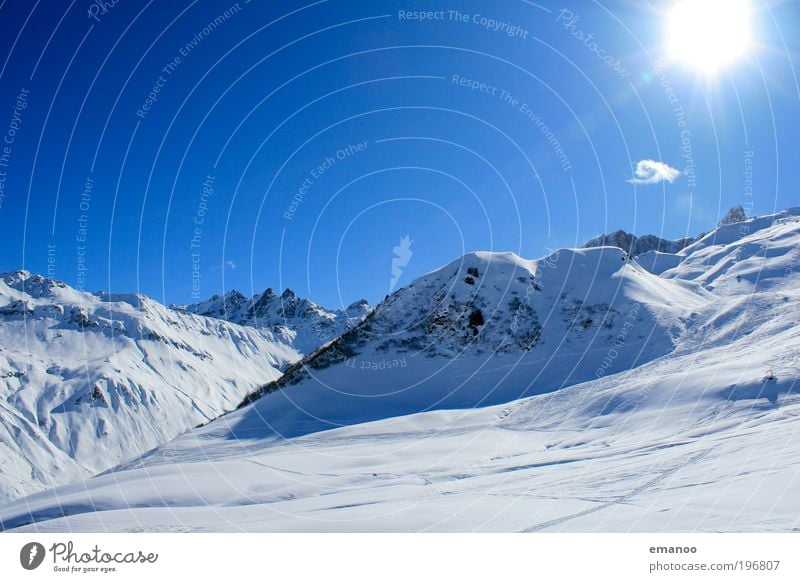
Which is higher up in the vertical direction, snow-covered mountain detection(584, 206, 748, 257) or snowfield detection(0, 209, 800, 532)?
snow-covered mountain detection(584, 206, 748, 257)

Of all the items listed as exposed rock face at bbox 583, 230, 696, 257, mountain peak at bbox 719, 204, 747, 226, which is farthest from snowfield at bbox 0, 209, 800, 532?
mountain peak at bbox 719, 204, 747, 226

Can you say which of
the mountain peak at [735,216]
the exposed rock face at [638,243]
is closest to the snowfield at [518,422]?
the exposed rock face at [638,243]

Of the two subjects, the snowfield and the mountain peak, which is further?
the mountain peak

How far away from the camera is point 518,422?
40.6 meters

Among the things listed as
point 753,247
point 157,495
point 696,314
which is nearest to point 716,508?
point 157,495

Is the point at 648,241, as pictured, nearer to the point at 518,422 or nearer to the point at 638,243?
the point at 638,243

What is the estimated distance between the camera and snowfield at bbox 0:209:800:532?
16203 millimetres

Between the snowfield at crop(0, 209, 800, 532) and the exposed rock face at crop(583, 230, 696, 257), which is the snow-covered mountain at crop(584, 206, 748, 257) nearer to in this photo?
the exposed rock face at crop(583, 230, 696, 257)

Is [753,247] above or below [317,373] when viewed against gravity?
above

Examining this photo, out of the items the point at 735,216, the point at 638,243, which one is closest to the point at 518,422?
the point at 638,243
